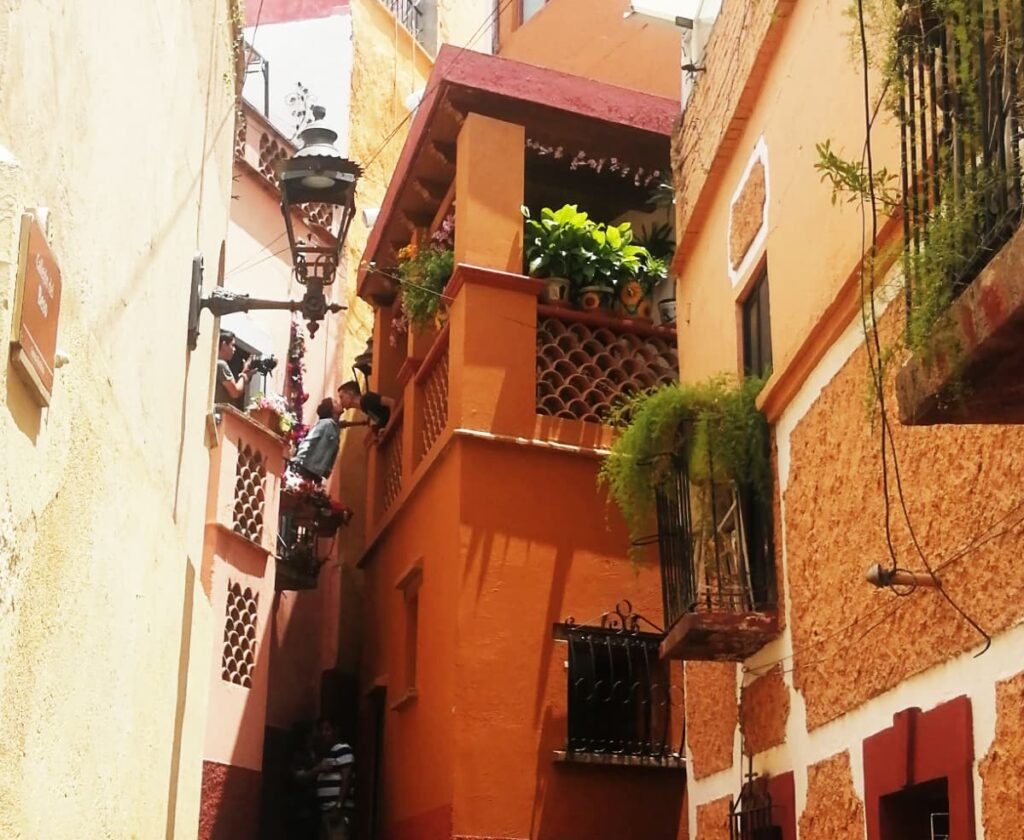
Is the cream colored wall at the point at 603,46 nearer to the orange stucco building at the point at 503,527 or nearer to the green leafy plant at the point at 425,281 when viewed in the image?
the orange stucco building at the point at 503,527

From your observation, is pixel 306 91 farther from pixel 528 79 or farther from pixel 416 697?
pixel 416 697

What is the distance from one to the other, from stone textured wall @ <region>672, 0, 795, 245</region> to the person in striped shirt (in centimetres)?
602

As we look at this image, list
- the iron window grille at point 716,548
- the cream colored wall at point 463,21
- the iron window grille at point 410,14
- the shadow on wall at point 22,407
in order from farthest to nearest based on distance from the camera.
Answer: the cream colored wall at point 463,21 → the iron window grille at point 410,14 → the iron window grille at point 716,548 → the shadow on wall at point 22,407

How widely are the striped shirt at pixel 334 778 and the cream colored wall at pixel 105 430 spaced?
18.0ft

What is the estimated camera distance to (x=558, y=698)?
447 inches

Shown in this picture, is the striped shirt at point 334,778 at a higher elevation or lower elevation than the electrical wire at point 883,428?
lower

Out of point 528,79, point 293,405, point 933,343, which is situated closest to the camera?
point 933,343

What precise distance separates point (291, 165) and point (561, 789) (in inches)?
208

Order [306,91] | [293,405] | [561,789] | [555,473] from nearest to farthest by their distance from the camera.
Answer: [561,789]
[555,473]
[293,405]
[306,91]

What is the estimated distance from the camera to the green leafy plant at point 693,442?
796 centimetres

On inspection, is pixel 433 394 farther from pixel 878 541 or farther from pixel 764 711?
pixel 878 541

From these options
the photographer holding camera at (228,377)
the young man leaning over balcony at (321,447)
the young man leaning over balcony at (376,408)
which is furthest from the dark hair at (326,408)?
the photographer holding camera at (228,377)

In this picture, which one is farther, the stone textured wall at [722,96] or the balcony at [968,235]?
the stone textured wall at [722,96]

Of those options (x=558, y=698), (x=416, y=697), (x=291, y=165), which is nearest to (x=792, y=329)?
(x=291, y=165)
